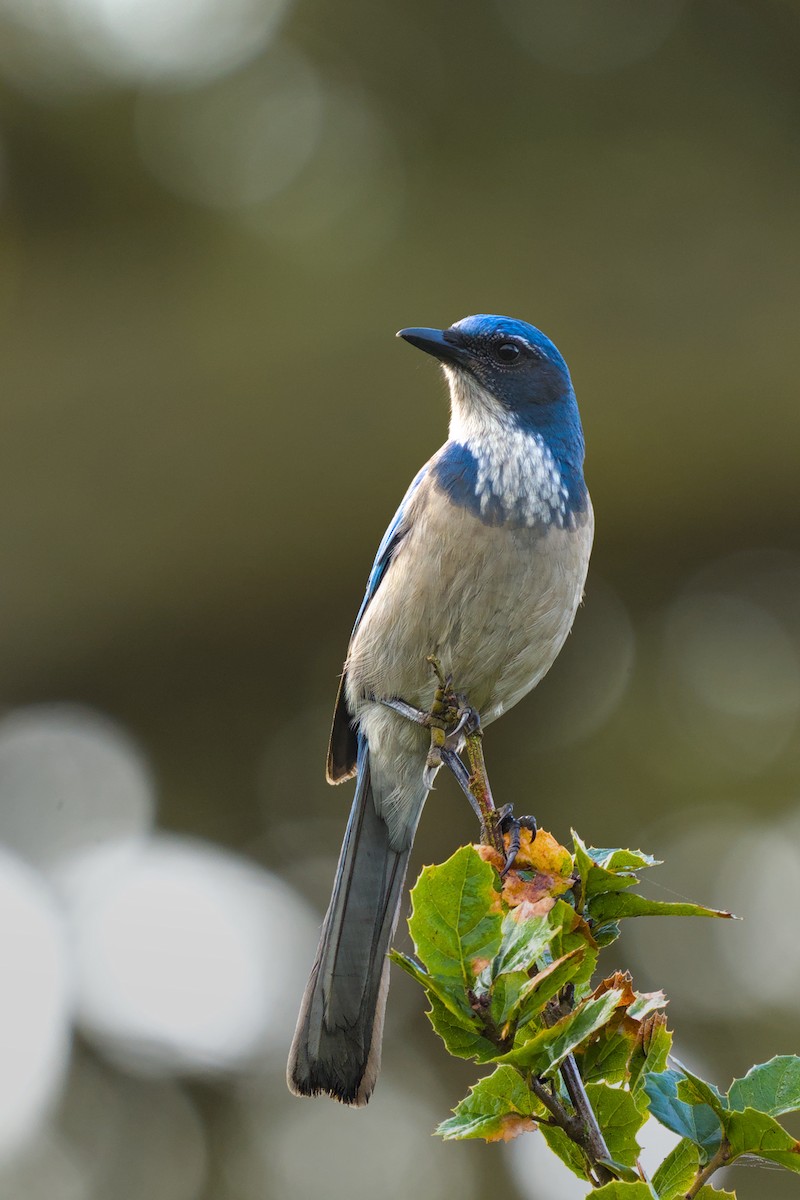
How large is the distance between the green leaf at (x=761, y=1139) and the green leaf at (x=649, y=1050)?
155 millimetres

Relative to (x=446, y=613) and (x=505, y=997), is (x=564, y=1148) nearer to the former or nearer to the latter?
(x=505, y=997)

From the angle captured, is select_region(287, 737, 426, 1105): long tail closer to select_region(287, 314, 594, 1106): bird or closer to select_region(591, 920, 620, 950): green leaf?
select_region(287, 314, 594, 1106): bird

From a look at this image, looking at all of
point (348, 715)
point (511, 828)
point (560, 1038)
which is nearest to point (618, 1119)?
point (560, 1038)

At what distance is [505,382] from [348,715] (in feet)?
4.56

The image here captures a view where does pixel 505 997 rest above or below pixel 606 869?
below

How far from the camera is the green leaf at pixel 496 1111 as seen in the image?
5.91 ft

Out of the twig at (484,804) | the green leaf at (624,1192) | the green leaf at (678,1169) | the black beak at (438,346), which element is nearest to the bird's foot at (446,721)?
the twig at (484,804)

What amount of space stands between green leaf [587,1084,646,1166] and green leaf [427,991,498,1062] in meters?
0.19

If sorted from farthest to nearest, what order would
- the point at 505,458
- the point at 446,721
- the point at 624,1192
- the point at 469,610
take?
the point at 505,458
the point at 469,610
the point at 446,721
the point at 624,1192

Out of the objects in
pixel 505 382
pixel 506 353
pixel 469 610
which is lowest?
pixel 469 610

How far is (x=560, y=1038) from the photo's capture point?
5.94 ft

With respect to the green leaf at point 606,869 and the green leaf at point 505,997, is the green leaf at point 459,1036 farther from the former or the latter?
the green leaf at point 606,869

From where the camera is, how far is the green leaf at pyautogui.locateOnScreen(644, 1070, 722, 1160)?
1.86m

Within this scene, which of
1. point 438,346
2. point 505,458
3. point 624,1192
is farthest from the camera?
point 438,346
